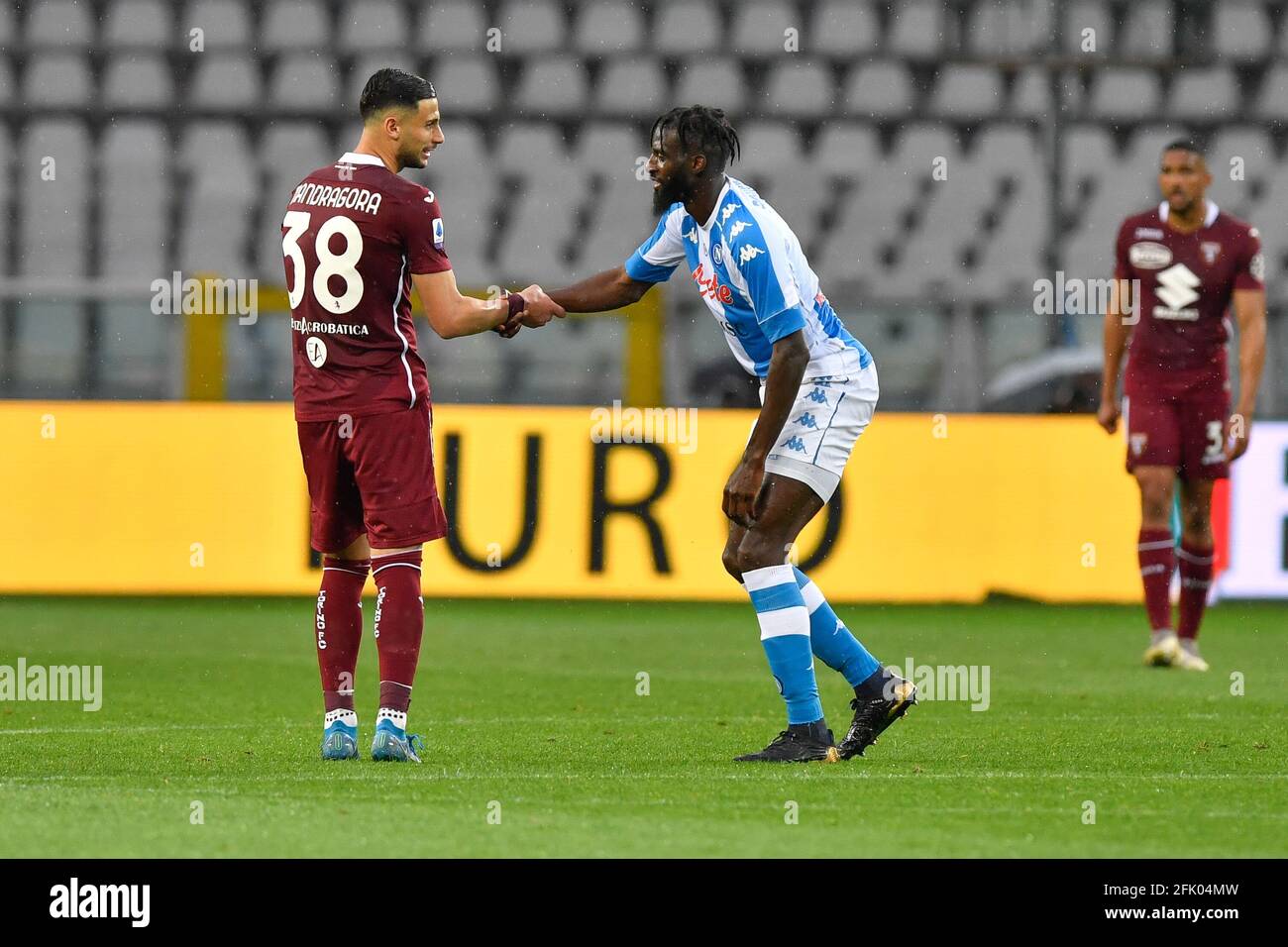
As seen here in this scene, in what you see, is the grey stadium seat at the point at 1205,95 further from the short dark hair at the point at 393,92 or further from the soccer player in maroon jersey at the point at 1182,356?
the short dark hair at the point at 393,92

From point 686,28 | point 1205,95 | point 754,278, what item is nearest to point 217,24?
point 686,28

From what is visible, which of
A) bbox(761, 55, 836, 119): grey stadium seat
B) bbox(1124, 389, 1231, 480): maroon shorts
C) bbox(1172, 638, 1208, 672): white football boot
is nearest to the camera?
bbox(1172, 638, 1208, 672): white football boot

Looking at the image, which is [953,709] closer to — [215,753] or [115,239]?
[215,753]

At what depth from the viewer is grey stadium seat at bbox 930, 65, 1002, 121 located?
733 inches

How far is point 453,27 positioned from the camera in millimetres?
18609

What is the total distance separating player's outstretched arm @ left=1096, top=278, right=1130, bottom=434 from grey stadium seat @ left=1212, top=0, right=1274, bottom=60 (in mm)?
10206

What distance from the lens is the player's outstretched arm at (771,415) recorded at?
20.2ft

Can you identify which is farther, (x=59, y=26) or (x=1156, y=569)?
(x=59, y=26)

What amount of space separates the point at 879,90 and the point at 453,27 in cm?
376

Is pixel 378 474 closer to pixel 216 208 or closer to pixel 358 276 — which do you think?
pixel 358 276

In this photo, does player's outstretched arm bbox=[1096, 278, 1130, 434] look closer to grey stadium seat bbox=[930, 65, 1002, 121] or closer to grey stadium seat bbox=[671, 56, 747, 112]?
grey stadium seat bbox=[671, 56, 747, 112]

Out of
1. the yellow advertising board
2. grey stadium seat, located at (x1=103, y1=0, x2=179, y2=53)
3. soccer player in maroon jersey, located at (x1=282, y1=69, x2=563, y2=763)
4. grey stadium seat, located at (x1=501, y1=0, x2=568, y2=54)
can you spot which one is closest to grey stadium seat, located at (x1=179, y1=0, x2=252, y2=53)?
grey stadium seat, located at (x1=103, y1=0, x2=179, y2=53)

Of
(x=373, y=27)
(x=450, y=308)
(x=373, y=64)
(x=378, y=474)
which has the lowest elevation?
(x=378, y=474)

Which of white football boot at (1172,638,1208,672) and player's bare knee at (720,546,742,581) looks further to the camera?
white football boot at (1172,638,1208,672)
